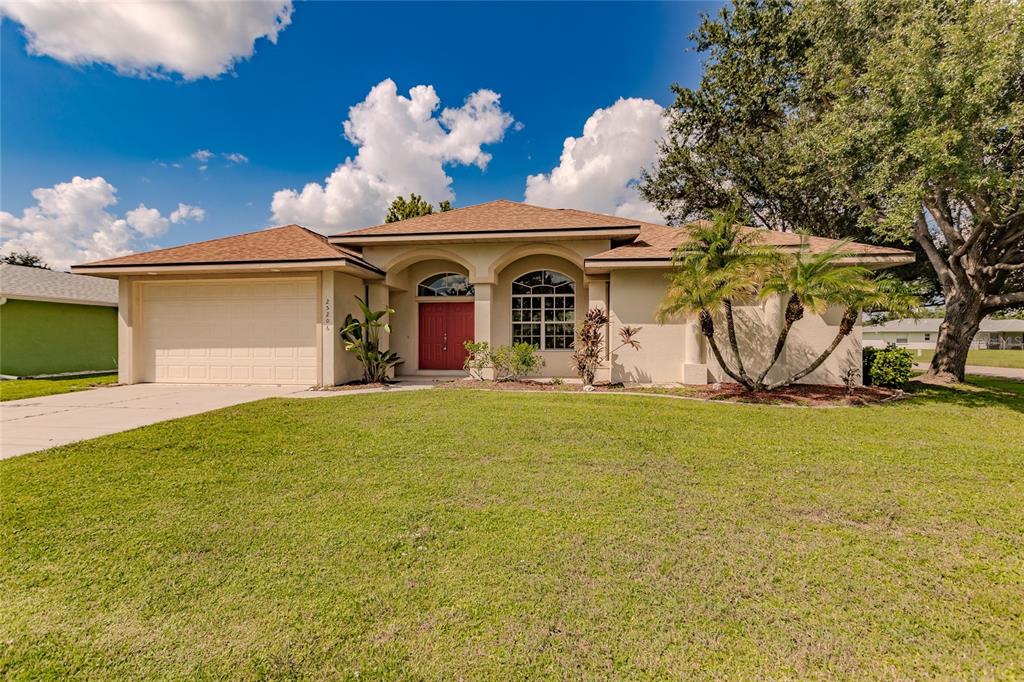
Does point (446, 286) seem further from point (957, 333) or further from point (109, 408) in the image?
point (957, 333)

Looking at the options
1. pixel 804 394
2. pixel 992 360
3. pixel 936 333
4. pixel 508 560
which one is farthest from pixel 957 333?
pixel 936 333

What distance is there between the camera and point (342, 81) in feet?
46.8

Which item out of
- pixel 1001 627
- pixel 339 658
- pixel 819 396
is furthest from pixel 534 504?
pixel 819 396

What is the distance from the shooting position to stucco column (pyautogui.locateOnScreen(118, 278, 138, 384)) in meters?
12.0

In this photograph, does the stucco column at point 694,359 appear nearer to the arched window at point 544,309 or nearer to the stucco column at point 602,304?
the stucco column at point 602,304

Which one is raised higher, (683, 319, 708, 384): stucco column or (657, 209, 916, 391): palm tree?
(657, 209, 916, 391): palm tree

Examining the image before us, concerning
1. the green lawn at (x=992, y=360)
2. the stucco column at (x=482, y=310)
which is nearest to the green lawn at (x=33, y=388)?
the stucco column at (x=482, y=310)

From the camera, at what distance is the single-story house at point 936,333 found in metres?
45.9

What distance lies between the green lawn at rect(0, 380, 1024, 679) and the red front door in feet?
27.0

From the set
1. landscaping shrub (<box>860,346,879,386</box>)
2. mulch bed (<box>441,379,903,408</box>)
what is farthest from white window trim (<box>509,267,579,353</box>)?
landscaping shrub (<box>860,346,879,386</box>)

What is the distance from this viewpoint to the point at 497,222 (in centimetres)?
1281

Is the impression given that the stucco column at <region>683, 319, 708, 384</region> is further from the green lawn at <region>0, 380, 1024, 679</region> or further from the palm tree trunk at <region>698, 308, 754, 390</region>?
the green lawn at <region>0, 380, 1024, 679</region>

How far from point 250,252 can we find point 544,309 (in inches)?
363

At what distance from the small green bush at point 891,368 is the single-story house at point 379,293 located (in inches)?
38.0
